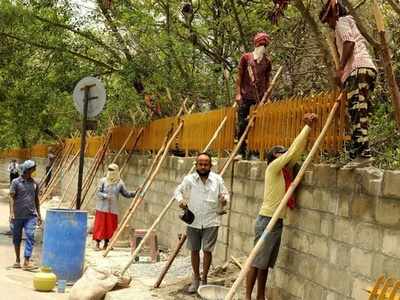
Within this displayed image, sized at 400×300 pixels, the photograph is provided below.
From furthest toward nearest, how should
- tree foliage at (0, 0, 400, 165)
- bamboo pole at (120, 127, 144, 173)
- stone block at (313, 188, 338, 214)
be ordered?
bamboo pole at (120, 127, 144, 173)
tree foliage at (0, 0, 400, 165)
stone block at (313, 188, 338, 214)

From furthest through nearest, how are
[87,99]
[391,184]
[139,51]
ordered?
1. [139,51]
2. [87,99]
3. [391,184]

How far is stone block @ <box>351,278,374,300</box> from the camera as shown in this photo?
5.11 meters

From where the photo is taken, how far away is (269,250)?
248 inches

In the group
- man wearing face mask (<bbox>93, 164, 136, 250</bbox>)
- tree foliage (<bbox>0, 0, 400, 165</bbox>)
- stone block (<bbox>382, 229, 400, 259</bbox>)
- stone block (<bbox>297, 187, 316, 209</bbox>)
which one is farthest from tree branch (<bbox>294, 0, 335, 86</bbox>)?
man wearing face mask (<bbox>93, 164, 136, 250</bbox>)

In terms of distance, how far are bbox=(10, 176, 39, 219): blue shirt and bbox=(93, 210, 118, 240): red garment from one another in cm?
183

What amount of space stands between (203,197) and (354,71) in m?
2.55

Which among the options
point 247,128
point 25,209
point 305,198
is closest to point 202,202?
point 247,128

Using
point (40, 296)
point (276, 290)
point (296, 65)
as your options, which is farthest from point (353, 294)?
point (296, 65)

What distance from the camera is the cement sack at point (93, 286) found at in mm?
7488

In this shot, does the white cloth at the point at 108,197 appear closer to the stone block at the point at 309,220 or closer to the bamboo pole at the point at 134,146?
the bamboo pole at the point at 134,146

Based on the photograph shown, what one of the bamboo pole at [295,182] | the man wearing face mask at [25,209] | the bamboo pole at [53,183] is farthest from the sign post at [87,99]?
the bamboo pole at [53,183]

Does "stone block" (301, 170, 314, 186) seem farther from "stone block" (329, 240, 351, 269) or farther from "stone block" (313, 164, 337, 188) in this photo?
"stone block" (329, 240, 351, 269)

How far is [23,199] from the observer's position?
10.0 metres

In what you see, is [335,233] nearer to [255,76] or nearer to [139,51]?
[255,76]
